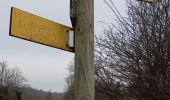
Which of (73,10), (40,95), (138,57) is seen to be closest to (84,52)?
(73,10)

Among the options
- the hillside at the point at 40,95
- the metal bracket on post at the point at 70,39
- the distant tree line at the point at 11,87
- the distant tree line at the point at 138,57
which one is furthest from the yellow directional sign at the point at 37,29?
the hillside at the point at 40,95

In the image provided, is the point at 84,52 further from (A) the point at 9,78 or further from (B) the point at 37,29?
(A) the point at 9,78

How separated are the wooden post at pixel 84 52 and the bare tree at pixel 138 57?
8.54 ft

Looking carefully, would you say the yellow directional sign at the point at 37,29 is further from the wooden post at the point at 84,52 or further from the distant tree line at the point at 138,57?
the distant tree line at the point at 138,57

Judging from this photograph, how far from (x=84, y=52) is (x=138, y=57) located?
3.21 meters

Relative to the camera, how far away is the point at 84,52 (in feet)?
12.1

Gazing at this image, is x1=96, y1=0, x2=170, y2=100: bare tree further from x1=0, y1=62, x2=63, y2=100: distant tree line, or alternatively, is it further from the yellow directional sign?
x1=0, y1=62, x2=63, y2=100: distant tree line

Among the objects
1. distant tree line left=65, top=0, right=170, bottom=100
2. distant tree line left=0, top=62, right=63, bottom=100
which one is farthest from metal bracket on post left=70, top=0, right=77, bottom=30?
distant tree line left=0, top=62, right=63, bottom=100

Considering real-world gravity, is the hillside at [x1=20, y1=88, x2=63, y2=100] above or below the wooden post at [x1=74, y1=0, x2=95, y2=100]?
above

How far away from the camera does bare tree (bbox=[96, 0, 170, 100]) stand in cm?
652

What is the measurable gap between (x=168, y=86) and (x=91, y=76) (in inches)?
105

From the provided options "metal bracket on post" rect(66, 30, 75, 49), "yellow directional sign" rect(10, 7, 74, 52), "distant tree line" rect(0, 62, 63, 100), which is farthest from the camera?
"distant tree line" rect(0, 62, 63, 100)

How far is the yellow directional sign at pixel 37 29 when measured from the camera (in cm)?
344

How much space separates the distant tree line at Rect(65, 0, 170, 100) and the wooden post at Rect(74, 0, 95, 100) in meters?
2.60
